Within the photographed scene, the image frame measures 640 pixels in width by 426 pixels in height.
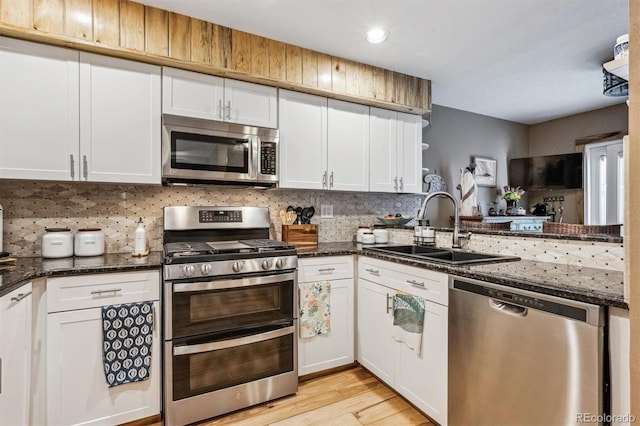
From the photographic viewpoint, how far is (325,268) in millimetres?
2328

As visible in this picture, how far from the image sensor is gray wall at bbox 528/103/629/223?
4059mm

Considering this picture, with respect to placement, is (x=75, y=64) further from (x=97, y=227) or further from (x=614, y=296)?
(x=614, y=296)

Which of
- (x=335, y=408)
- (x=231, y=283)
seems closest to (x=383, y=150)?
(x=231, y=283)

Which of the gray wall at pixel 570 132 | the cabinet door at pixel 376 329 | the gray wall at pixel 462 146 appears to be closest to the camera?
the cabinet door at pixel 376 329

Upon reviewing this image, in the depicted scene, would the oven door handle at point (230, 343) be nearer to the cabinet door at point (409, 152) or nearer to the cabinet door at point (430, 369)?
the cabinet door at point (430, 369)

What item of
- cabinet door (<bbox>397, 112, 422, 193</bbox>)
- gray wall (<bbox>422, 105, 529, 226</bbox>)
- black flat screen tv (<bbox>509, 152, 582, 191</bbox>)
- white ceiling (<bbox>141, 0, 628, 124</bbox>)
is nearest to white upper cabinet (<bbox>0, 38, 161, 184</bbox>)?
white ceiling (<bbox>141, 0, 628, 124</bbox>)

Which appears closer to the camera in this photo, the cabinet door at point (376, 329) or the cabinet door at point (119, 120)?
the cabinet door at point (119, 120)

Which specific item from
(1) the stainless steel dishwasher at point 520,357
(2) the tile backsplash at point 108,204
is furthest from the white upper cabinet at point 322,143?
(1) the stainless steel dishwasher at point 520,357

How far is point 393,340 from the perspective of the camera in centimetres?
206

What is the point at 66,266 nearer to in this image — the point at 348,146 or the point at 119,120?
the point at 119,120

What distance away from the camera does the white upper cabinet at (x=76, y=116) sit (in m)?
1.76

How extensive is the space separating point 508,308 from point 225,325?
1460 mm

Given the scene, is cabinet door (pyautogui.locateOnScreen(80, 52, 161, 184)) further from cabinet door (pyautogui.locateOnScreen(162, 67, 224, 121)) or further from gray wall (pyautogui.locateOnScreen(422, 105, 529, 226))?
gray wall (pyautogui.locateOnScreen(422, 105, 529, 226))

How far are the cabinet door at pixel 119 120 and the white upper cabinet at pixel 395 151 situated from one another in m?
1.69
